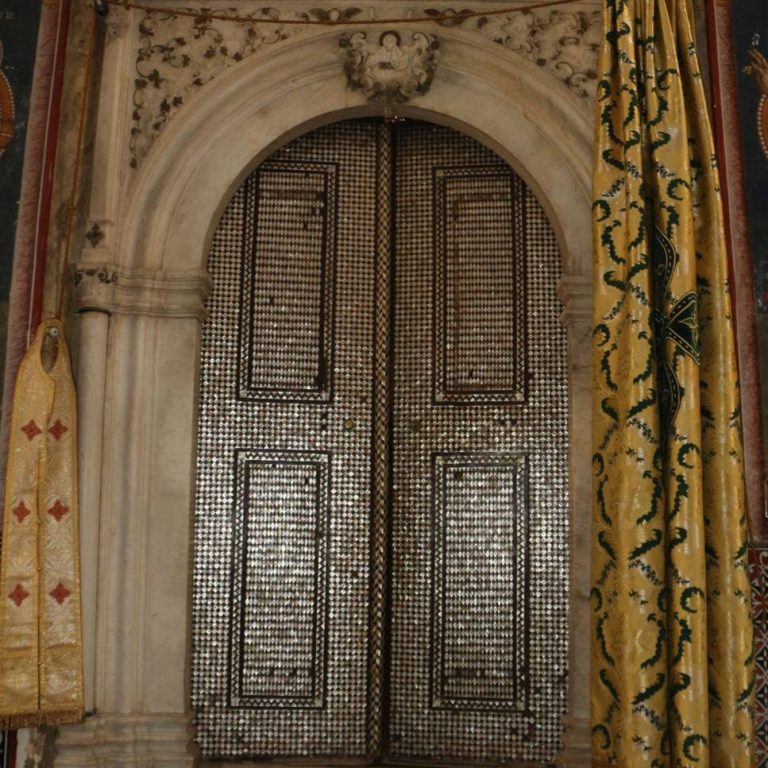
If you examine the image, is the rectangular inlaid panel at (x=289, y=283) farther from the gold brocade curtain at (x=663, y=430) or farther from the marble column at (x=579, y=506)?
the gold brocade curtain at (x=663, y=430)

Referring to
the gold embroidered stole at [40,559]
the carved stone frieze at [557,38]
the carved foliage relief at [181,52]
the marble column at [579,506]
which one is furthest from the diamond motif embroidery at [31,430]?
the carved stone frieze at [557,38]

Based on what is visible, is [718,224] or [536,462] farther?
[536,462]

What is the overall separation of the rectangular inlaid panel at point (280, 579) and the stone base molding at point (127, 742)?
0.35 metres

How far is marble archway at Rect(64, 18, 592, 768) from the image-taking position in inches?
190

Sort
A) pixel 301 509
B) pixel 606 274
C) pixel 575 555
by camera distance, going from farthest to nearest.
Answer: pixel 301 509, pixel 575 555, pixel 606 274

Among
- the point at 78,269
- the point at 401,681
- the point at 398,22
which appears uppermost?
the point at 398,22

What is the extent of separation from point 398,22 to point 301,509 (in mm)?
2021

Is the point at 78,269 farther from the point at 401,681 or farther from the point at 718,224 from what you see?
the point at 718,224

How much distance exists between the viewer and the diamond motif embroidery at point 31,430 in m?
4.80

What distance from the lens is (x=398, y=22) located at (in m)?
5.21

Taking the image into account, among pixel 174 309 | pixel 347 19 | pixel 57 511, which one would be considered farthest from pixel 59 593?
pixel 347 19

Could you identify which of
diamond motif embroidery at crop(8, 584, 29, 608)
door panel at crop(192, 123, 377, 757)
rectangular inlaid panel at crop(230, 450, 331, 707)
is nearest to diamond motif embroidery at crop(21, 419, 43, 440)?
diamond motif embroidery at crop(8, 584, 29, 608)

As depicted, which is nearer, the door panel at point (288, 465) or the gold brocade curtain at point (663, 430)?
the gold brocade curtain at point (663, 430)

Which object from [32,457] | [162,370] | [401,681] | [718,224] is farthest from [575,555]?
[32,457]
